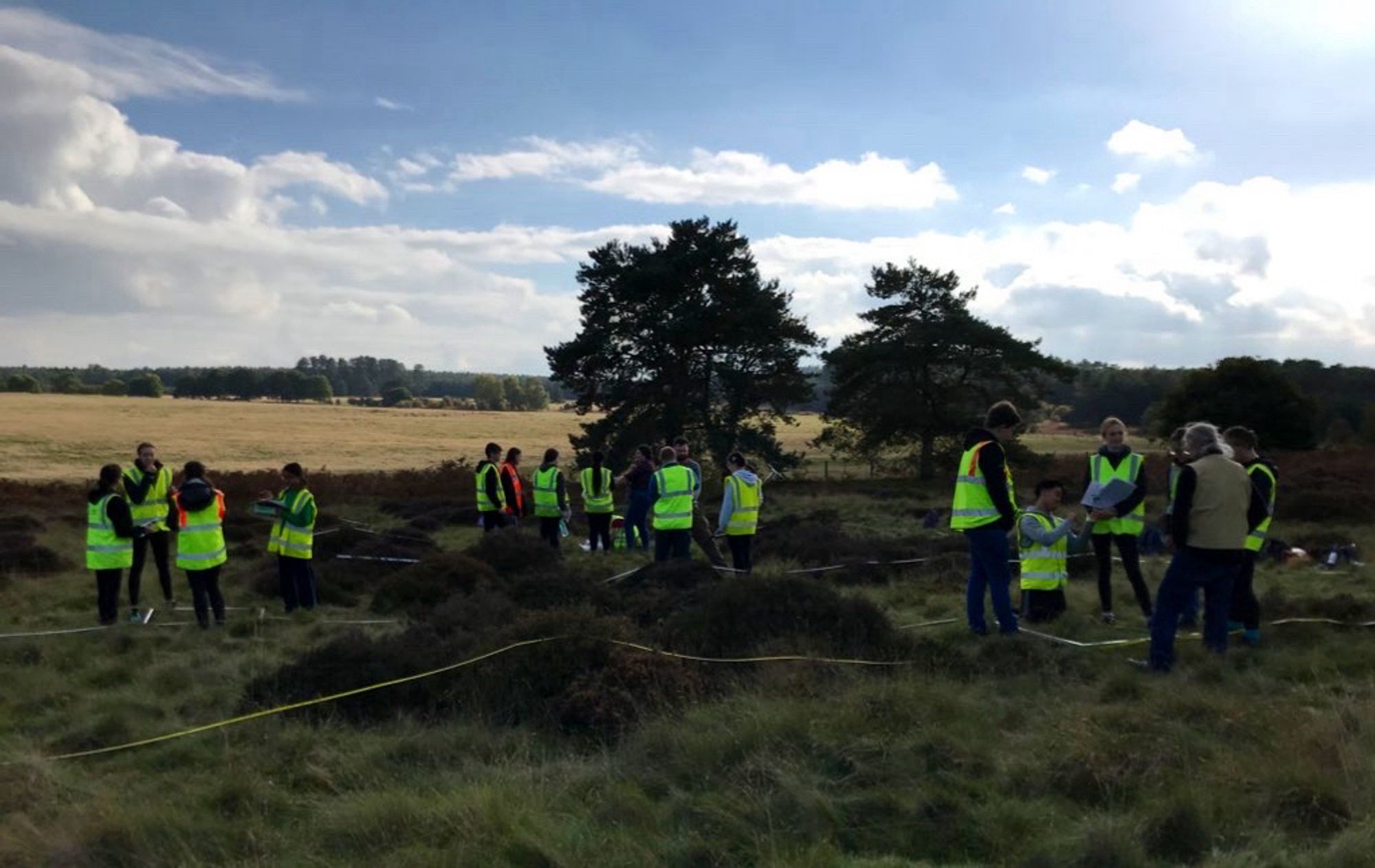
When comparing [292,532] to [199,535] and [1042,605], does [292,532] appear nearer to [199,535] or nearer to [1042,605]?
[199,535]

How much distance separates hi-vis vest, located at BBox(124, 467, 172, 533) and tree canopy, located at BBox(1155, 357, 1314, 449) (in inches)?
1451

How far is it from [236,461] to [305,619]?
37794 mm

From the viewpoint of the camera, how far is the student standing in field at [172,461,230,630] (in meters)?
10.1

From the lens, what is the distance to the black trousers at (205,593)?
10.3 meters

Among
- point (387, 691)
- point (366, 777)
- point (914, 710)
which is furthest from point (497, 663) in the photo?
point (914, 710)

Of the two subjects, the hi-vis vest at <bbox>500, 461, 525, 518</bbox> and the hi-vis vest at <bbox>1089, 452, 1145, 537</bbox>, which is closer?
the hi-vis vest at <bbox>1089, 452, 1145, 537</bbox>

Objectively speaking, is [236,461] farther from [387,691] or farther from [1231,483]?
[1231,483]

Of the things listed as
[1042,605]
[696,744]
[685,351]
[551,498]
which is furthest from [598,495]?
[685,351]

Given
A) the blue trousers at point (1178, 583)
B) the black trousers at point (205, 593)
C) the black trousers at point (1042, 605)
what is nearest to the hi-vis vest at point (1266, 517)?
the blue trousers at point (1178, 583)

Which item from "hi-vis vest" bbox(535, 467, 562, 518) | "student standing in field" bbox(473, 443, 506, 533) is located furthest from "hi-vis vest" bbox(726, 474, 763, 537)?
"student standing in field" bbox(473, 443, 506, 533)

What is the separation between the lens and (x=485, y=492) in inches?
599

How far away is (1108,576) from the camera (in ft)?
30.4

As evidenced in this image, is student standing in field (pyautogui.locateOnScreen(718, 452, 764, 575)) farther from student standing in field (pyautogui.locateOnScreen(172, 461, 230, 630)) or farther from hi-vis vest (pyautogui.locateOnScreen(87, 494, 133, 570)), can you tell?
hi-vis vest (pyautogui.locateOnScreen(87, 494, 133, 570))

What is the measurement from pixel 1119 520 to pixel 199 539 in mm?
8740
